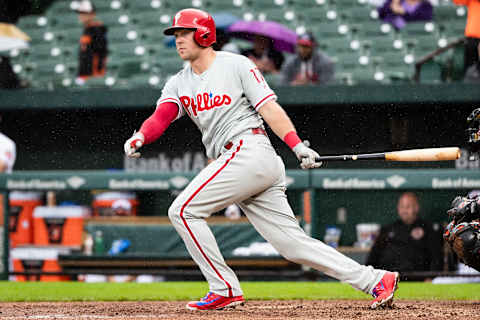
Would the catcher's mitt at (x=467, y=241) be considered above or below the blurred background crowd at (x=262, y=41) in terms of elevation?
below

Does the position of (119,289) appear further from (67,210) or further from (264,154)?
(264,154)

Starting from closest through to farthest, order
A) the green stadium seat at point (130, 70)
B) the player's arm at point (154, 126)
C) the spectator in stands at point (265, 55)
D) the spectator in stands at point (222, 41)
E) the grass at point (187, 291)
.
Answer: the player's arm at point (154, 126) → the grass at point (187, 291) → the spectator in stands at point (265, 55) → the spectator in stands at point (222, 41) → the green stadium seat at point (130, 70)

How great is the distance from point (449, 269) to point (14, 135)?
535 centimetres

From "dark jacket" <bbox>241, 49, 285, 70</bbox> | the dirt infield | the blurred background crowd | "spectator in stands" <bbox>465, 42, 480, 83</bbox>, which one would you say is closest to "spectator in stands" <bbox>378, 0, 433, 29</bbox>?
the blurred background crowd

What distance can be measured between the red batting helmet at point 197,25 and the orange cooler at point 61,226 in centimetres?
331

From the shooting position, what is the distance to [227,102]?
4.24 metres

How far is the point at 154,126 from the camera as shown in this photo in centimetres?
439

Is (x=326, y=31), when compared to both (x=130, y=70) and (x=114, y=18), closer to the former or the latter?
(x=130, y=70)

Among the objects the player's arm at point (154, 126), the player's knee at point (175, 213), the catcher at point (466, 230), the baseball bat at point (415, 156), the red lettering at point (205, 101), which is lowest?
the catcher at point (466, 230)

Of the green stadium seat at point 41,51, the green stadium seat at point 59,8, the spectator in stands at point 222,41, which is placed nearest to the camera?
the spectator in stands at point 222,41

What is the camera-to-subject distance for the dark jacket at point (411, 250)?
6.71 m

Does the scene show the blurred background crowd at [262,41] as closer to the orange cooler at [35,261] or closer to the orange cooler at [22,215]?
the orange cooler at [22,215]

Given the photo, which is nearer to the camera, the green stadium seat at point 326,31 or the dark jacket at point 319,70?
the dark jacket at point 319,70

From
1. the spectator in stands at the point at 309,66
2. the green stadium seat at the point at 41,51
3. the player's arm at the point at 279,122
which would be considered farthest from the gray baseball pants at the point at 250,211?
the green stadium seat at the point at 41,51
